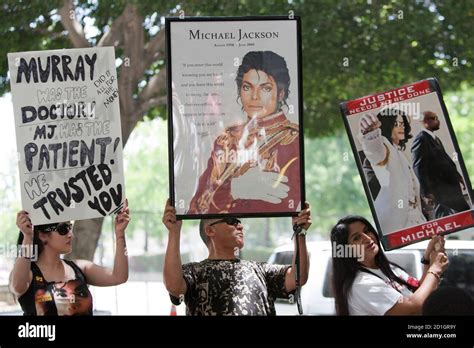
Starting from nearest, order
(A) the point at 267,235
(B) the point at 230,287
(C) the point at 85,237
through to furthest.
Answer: (B) the point at 230,287 < (C) the point at 85,237 < (A) the point at 267,235

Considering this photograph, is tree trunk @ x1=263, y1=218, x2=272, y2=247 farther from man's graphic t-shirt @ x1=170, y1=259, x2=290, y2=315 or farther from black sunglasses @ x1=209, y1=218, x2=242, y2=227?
man's graphic t-shirt @ x1=170, y1=259, x2=290, y2=315

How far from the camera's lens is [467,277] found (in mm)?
3939

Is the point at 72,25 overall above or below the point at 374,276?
above

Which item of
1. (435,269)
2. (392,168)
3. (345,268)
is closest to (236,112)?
(392,168)

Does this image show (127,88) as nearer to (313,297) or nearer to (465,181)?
(313,297)

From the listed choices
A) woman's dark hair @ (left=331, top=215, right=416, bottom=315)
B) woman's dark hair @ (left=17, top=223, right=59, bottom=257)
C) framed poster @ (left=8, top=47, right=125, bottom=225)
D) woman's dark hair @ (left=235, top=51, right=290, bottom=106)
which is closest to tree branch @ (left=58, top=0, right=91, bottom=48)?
framed poster @ (left=8, top=47, right=125, bottom=225)

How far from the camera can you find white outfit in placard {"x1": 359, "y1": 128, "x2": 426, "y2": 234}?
3.85 meters

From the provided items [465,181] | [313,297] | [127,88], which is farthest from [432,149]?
[127,88]

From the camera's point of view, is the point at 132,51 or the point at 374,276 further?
the point at 132,51

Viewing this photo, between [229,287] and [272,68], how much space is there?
3.07 ft

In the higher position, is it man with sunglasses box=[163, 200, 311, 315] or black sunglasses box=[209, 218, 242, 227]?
black sunglasses box=[209, 218, 242, 227]

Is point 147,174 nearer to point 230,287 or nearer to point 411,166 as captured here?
point 230,287

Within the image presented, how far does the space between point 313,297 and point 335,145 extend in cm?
106

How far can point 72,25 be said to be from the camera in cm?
421
